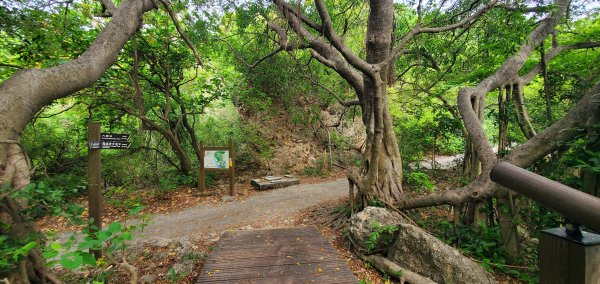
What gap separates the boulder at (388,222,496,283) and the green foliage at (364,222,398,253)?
10 centimetres

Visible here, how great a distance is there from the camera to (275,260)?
3463mm

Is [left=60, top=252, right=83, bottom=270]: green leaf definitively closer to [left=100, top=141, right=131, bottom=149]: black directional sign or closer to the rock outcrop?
[left=100, top=141, right=131, bottom=149]: black directional sign

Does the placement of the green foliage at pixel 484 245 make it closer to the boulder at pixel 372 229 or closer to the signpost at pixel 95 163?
the boulder at pixel 372 229

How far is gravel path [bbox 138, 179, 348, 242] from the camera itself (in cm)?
496

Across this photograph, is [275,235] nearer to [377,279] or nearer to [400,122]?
[377,279]

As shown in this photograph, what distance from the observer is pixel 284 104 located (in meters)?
11.1

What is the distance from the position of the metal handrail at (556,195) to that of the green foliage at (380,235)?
9.35 feet

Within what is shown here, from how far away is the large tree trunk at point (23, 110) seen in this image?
1.88m

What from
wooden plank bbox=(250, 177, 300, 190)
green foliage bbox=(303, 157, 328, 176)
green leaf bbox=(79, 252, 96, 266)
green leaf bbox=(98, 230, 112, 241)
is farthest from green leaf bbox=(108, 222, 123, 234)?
green foliage bbox=(303, 157, 328, 176)

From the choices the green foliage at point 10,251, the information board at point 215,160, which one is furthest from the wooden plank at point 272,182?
the green foliage at point 10,251

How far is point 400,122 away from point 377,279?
273 inches

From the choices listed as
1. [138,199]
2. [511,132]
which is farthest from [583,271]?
[138,199]

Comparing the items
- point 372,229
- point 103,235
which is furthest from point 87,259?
point 372,229

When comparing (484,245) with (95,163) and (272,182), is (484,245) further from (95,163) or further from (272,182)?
(95,163)
